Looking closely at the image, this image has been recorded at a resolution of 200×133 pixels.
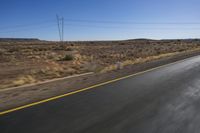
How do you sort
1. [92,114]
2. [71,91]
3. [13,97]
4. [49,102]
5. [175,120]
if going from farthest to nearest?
[71,91] → [13,97] → [49,102] → [92,114] → [175,120]

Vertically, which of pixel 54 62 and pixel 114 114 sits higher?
pixel 114 114

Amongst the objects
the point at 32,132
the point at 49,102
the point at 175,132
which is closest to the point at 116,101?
the point at 49,102

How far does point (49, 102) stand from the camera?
698 centimetres

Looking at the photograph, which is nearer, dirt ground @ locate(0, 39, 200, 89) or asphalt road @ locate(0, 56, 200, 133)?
asphalt road @ locate(0, 56, 200, 133)

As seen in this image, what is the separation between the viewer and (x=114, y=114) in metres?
5.75

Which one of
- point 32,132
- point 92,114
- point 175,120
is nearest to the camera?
point 32,132

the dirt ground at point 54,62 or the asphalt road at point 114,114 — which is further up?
the asphalt road at point 114,114

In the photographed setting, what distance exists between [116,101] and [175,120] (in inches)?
86.8

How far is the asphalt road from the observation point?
484cm

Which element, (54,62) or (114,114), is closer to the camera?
(114,114)

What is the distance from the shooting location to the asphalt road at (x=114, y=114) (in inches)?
190

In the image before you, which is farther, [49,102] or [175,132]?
[49,102]

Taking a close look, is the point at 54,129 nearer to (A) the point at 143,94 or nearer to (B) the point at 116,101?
(B) the point at 116,101

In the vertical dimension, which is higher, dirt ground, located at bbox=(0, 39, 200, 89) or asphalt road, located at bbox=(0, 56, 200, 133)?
asphalt road, located at bbox=(0, 56, 200, 133)
